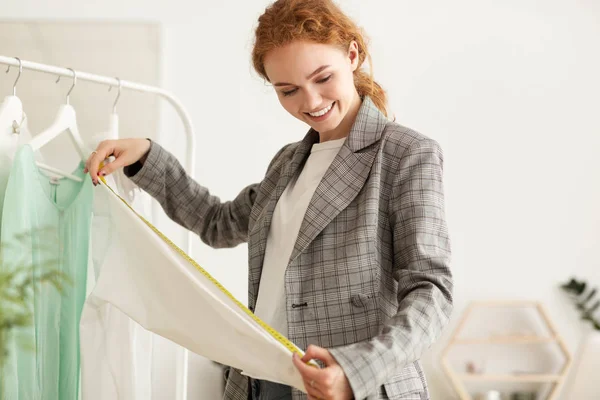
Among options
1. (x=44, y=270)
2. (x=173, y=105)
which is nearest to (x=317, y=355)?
(x=44, y=270)

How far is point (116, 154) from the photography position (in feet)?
4.86

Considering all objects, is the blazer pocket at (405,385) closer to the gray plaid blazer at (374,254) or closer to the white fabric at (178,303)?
the gray plaid blazer at (374,254)

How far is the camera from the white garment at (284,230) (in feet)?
Result: 4.25

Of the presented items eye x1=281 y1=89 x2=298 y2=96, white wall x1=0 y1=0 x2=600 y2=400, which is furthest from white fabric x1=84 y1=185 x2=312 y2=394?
white wall x1=0 y1=0 x2=600 y2=400

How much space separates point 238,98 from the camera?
3029mm

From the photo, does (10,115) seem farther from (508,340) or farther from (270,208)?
(508,340)

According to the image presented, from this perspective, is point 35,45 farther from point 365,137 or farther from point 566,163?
point 566,163

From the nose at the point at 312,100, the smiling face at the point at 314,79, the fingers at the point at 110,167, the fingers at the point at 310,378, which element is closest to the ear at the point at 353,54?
the smiling face at the point at 314,79

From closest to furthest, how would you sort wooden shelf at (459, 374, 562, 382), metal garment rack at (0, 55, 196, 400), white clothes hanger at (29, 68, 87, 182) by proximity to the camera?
white clothes hanger at (29, 68, 87, 182) → metal garment rack at (0, 55, 196, 400) → wooden shelf at (459, 374, 562, 382)

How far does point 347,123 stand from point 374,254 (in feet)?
1.05

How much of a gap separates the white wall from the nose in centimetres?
178

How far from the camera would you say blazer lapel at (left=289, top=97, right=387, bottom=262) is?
4.09 ft

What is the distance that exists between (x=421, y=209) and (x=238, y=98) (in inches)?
78.1

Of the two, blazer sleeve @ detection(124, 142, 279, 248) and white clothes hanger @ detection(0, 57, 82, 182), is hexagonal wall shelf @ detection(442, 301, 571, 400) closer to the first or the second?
blazer sleeve @ detection(124, 142, 279, 248)
